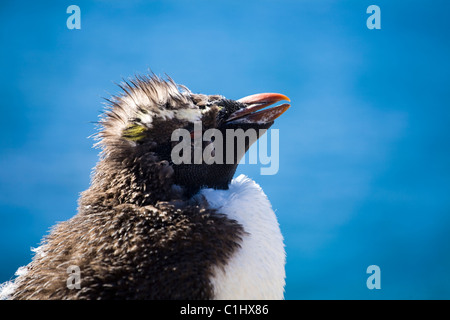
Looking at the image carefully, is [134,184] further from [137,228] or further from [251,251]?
[251,251]

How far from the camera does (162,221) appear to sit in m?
1.25

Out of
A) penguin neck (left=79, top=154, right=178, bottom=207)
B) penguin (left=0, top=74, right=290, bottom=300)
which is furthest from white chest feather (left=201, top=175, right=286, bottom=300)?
penguin neck (left=79, top=154, right=178, bottom=207)

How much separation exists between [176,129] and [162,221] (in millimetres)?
277

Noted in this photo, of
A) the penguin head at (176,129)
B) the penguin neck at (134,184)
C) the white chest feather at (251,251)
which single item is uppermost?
the penguin head at (176,129)

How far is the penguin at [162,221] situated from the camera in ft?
3.91

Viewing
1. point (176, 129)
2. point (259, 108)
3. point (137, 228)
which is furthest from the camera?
point (259, 108)

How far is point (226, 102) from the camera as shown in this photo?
150cm

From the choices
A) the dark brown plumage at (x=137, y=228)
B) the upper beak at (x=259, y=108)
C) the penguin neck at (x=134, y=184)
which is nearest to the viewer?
the dark brown plumage at (x=137, y=228)

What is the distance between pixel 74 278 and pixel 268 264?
0.52 m

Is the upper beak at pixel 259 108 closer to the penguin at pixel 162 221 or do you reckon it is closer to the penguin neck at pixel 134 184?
the penguin at pixel 162 221

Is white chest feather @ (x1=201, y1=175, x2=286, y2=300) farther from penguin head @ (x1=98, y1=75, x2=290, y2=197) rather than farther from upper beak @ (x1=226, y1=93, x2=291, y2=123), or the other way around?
upper beak @ (x1=226, y1=93, x2=291, y2=123)

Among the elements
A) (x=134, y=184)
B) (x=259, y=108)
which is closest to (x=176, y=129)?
(x=134, y=184)

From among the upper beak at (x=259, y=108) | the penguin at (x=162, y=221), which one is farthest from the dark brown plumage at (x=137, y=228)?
the upper beak at (x=259, y=108)

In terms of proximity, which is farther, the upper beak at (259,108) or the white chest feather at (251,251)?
the upper beak at (259,108)
